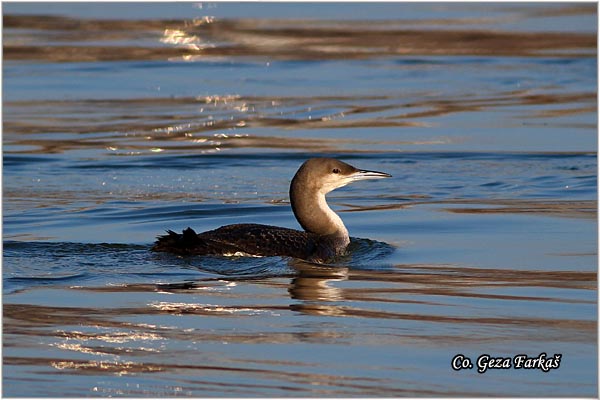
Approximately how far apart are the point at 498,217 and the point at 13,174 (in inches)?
204

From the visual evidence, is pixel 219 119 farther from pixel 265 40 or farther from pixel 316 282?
pixel 316 282

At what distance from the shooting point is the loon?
31.6ft

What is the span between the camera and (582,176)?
13219 millimetres

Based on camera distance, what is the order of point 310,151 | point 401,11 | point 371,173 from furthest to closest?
point 401,11 < point 310,151 < point 371,173

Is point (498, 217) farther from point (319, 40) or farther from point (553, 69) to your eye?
point (319, 40)

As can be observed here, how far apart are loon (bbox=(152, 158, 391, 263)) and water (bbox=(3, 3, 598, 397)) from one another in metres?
0.10

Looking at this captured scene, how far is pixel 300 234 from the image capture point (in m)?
10.0

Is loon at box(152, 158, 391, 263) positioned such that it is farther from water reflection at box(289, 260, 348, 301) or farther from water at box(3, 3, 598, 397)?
water reflection at box(289, 260, 348, 301)

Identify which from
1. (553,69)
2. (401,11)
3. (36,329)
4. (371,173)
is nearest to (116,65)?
(553,69)

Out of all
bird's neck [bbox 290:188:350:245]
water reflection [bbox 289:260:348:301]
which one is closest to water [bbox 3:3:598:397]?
water reflection [bbox 289:260:348:301]

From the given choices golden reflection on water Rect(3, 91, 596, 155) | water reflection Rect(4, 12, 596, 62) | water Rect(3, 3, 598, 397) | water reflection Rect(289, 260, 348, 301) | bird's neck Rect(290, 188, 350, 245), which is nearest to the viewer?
water Rect(3, 3, 598, 397)

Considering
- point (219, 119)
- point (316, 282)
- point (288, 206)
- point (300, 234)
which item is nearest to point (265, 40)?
point (219, 119)

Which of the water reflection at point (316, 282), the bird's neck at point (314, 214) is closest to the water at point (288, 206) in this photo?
the water reflection at point (316, 282)

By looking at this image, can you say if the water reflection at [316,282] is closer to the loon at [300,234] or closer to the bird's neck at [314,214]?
the loon at [300,234]
